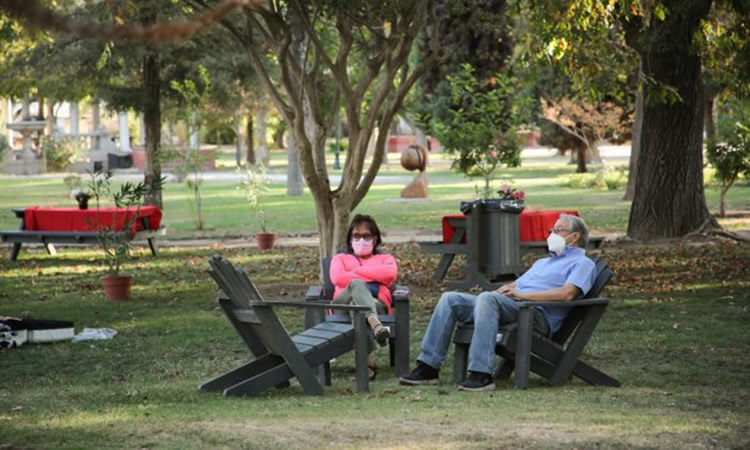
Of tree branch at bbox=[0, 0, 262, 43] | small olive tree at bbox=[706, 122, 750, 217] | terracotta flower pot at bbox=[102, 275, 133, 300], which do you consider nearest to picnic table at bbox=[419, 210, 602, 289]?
A: terracotta flower pot at bbox=[102, 275, 133, 300]

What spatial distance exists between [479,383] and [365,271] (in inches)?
59.6

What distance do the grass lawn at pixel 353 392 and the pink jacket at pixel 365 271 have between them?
0.63 meters

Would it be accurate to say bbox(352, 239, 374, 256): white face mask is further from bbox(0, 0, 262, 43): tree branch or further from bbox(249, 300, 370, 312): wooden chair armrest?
bbox(0, 0, 262, 43): tree branch

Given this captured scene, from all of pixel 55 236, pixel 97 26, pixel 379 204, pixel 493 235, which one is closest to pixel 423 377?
pixel 97 26

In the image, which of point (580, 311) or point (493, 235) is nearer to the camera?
point (580, 311)

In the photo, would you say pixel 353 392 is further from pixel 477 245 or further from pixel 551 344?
pixel 477 245

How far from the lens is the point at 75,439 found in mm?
7074

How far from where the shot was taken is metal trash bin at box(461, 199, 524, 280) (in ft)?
54.4

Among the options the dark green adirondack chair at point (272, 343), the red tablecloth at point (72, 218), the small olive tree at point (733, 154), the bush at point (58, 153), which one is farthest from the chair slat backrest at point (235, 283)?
the bush at point (58, 153)

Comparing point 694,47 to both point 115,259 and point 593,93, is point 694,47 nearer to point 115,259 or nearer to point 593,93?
point 593,93

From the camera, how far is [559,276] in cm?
930

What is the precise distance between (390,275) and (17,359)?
337 cm

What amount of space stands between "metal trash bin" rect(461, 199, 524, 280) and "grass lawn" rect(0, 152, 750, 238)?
29.9 ft

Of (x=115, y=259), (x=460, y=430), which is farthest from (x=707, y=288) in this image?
(x=460, y=430)
